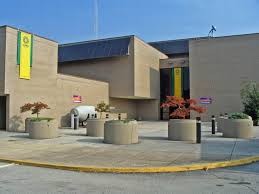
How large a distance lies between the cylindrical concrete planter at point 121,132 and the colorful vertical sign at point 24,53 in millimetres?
11503

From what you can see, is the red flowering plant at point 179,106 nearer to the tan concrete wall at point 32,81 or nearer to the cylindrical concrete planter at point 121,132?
the cylindrical concrete planter at point 121,132

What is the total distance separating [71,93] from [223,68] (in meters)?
19.6

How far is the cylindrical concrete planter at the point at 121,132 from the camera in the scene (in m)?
15.8

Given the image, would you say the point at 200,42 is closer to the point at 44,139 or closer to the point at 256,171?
the point at 44,139

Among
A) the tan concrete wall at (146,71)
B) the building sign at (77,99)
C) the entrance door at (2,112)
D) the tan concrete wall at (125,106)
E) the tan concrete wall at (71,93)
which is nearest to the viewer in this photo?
the entrance door at (2,112)

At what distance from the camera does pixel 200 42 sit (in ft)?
140

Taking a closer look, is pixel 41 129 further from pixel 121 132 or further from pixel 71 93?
pixel 71 93

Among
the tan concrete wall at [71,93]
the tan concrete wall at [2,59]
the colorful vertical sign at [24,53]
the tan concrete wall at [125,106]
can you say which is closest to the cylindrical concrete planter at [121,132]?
the tan concrete wall at [2,59]

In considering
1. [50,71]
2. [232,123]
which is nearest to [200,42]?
[50,71]

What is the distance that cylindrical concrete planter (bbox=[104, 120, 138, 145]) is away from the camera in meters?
15.8

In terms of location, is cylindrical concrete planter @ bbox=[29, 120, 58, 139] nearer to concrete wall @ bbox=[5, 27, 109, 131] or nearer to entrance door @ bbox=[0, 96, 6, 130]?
concrete wall @ bbox=[5, 27, 109, 131]

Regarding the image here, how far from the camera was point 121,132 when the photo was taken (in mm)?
15789

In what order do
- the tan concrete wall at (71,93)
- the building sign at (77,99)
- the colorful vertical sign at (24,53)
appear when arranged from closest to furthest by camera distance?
the colorful vertical sign at (24,53), the tan concrete wall at (71,93), the building sign at (77,99)

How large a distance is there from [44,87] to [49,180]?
19749mm
